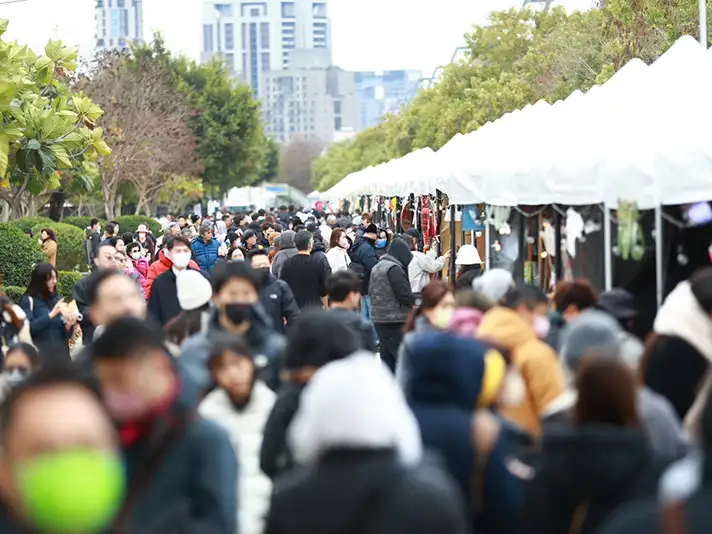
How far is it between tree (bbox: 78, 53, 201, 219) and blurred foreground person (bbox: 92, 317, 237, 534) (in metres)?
45.0

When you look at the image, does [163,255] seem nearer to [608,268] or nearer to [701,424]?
[608,268]

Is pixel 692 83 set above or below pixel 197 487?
above

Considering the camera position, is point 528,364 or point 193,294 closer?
point 528,364

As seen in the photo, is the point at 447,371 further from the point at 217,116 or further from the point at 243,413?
the point at 217,116

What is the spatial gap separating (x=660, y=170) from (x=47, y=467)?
8034 mm

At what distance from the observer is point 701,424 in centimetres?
398

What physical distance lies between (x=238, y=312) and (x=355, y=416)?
151 inches

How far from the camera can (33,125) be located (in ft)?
74.0

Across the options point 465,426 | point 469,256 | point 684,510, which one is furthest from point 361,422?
point 469,256

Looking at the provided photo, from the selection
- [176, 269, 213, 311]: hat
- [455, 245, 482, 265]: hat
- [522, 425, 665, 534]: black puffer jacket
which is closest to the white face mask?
→ [176, 269, 213, 311]: hat

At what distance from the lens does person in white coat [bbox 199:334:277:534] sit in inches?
251

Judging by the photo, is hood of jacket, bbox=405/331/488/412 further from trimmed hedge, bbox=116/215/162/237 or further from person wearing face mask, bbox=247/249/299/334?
trimmed hedge, bbox=116/215/162/237

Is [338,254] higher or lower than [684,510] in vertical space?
lower

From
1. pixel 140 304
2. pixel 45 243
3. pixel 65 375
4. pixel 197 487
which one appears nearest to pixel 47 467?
pixel 65 375
